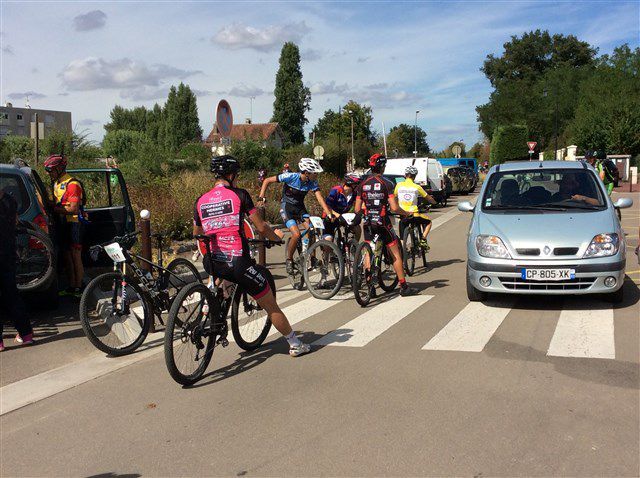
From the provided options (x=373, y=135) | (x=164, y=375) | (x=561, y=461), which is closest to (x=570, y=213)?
(x=561, y=461)

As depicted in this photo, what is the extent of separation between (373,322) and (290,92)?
70962 millimetres

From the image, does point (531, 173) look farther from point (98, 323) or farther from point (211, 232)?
point (98, 323)

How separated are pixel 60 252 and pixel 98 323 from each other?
2.78 metres

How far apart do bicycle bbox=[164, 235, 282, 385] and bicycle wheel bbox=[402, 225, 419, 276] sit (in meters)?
4.61

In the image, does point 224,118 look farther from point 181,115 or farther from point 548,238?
point 181,115

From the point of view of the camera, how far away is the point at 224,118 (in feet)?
35.1

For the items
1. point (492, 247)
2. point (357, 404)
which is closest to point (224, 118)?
point (492, 247)

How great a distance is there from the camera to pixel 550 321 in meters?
6.51

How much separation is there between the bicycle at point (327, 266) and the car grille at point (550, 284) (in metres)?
2.29

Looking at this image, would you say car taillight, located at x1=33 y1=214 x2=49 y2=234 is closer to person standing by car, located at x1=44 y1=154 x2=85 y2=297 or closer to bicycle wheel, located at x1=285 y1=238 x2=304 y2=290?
person standing by car, located at x1=44 y1=154 x2=85 y2=297

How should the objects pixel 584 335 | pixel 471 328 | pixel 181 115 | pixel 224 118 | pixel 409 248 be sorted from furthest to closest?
pixel 181 115 → pixel 224 118 → pixel 409 248 → pixel 471 328 → pixel 584 335

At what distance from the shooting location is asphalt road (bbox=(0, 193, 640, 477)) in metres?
3.56

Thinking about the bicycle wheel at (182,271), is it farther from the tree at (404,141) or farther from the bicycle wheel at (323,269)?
the tree at (404,141)

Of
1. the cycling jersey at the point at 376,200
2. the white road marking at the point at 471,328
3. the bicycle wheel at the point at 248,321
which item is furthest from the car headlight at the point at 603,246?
the bicycle wheel at the point at 248,321
